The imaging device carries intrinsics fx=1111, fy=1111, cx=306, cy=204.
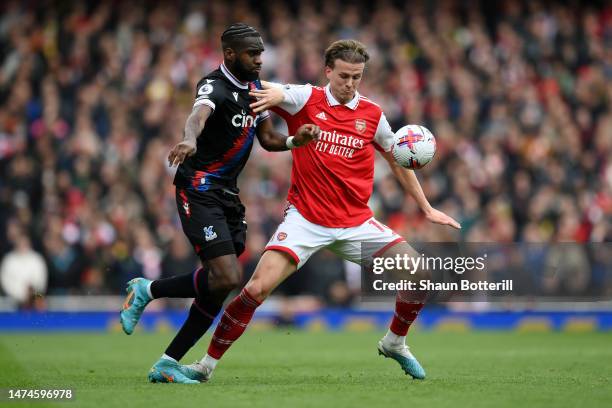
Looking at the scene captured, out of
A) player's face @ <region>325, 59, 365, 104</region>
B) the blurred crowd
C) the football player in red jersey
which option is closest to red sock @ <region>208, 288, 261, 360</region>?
the football player in red jersey

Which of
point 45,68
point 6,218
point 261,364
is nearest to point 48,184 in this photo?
point 6,218

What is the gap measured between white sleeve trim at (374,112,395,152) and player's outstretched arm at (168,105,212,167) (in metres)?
1.57

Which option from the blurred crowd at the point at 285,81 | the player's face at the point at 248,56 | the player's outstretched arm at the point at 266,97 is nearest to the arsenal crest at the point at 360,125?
the player's outstretched arm at the point at 266,97

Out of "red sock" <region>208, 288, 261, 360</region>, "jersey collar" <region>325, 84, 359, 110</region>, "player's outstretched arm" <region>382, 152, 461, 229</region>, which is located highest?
"jersey collar" <region>325, 84, 359, 110</region>

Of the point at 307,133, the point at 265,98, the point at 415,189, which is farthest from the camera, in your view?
the point at 415,189

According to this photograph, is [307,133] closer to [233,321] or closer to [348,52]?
[348,52]

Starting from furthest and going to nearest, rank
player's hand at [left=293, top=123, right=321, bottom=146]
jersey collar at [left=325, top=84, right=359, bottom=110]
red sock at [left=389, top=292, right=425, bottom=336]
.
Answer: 1. jersey collar at [left=325, top=84, right=359, bottom=110]
2. red sock at [left=389, top=292, right=425, bottom=336]
3. player's hand at [left=293, top=123, right=321, bottom=146]

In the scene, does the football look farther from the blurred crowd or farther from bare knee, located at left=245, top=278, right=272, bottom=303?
the blurred crowd

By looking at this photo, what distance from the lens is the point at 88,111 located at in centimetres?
2111

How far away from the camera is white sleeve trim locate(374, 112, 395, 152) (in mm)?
9633

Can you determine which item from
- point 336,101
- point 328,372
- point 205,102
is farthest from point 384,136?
point 328,372

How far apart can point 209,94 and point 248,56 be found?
0.49 meters

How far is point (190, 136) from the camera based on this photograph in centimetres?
859

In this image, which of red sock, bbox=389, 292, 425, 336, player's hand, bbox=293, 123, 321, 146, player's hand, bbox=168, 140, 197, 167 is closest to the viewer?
player's hand, bbox=168, 140, 197, 167
